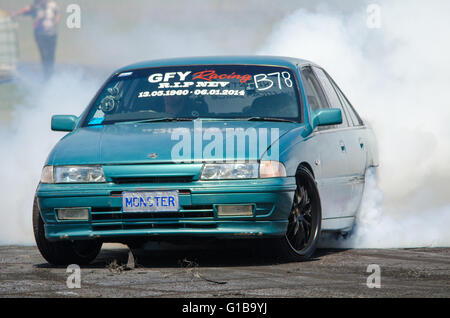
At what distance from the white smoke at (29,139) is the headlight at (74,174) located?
8.98 feet

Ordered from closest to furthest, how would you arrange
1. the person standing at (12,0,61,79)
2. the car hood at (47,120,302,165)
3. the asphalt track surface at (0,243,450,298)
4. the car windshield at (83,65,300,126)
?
the asphalt track surface at (0,243,450,298) → the car hood at (47,120,302,165) → the car windshield at (83,65,300,126) → the person standing at (12,0,61,79)

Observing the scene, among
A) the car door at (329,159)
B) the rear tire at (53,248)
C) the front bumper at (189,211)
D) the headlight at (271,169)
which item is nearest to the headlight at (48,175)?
the front bumper at (189,211)

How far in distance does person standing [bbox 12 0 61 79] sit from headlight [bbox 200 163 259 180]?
11316mm

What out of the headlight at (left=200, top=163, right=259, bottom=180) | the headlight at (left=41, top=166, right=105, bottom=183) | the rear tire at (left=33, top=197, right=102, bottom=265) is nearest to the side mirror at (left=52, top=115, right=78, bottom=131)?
the rear tire at (left=33, top=197, right=102, bottom=265)

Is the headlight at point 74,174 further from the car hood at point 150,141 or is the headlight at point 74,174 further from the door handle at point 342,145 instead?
the door handle at point 342,145

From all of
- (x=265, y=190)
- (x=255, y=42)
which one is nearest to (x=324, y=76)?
(x=265, y=190)

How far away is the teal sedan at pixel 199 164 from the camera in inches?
281

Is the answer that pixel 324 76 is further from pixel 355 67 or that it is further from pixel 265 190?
pixel 355 67

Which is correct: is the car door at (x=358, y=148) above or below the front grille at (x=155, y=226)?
above

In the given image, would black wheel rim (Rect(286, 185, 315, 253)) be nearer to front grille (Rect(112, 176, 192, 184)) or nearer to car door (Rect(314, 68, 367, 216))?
front grille (Rect(112, 176, 192, 184))

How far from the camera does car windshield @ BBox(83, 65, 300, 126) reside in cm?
806

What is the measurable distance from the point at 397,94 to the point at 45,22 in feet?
21.3

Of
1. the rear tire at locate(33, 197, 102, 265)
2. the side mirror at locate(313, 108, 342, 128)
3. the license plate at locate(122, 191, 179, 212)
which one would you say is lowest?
the rear tire at locate(33, 197, 102, 265)
